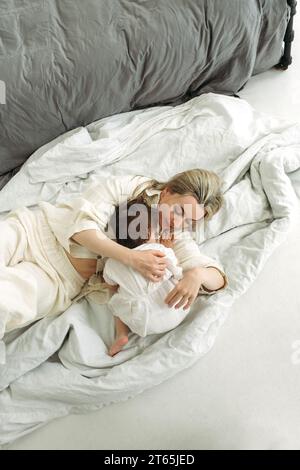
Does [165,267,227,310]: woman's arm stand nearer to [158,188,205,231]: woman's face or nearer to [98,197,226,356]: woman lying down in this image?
[98,197,226,356]: woman lying down

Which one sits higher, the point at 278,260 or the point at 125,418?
the point at 278,260

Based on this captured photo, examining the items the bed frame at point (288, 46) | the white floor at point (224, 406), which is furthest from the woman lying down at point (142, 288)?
the bed frame at point (288, 46)

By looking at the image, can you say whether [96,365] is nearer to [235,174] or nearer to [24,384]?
[24,384]

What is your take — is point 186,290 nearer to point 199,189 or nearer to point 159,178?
point 199,189

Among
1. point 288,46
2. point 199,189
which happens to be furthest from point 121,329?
point 288,46

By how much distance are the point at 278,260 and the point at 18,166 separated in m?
0.83

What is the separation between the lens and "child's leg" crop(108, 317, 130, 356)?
1139 millimetres

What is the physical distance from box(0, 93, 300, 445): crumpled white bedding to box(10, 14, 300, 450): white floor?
1.6 inches

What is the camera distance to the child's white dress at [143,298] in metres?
1.11

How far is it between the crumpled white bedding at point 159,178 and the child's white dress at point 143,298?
6cm

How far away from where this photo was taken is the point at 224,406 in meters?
1.10

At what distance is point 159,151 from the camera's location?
1.43m

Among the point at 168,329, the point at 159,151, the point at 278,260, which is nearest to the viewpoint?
the point at 168,329
